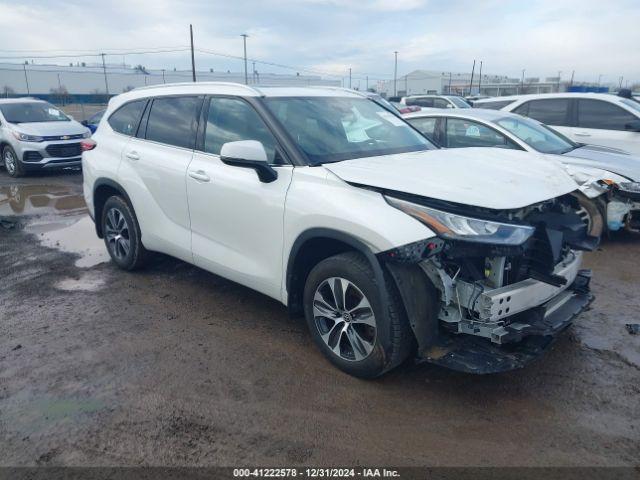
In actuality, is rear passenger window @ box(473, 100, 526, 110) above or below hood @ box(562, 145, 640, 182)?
above

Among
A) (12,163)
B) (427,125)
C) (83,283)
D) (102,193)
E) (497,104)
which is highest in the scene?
(497,104)

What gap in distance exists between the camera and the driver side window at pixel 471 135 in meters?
6.71

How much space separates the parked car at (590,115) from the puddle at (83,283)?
24.7 feet

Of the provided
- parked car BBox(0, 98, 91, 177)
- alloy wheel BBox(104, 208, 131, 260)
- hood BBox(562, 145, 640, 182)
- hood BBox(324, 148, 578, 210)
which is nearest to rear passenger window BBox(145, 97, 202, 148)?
alloy wheel BBox(104, 208, 131, 260)

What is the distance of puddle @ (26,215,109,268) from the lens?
6232 millimetres

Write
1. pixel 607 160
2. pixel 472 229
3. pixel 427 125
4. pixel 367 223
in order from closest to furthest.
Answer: pixel 472 229, pixel 367 223, pixel 607 160, pixel 427 125

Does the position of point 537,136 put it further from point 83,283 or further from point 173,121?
point 83,283

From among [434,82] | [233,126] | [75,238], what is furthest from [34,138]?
[434,82]

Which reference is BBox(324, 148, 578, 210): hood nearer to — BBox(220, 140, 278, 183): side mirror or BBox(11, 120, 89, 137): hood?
BBox(220, 140, 278, 183): side mirror

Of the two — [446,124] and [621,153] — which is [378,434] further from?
[621,153]

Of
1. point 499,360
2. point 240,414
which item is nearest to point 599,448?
point 499,360

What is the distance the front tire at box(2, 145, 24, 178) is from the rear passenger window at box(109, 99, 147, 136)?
8081mm

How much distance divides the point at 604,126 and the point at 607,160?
8.09 ft

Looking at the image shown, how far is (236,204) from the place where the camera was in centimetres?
388
